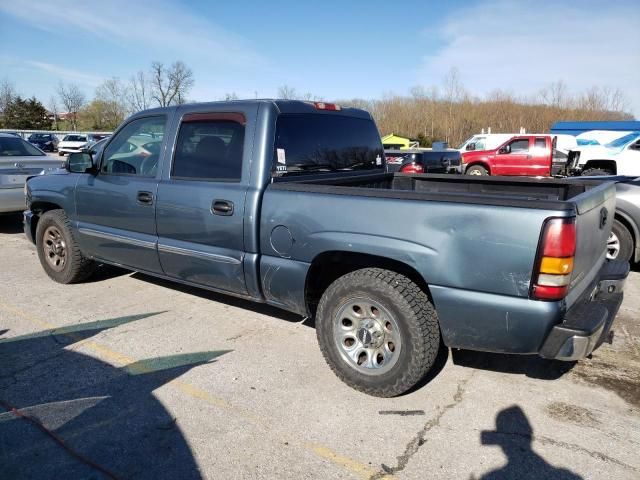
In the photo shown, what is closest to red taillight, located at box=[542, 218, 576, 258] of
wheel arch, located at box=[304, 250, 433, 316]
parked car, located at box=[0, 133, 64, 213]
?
wheel arch, located at box=[304, 250, 433, 316]

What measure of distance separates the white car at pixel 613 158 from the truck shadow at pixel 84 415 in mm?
16486

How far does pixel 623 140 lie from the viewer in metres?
16.6

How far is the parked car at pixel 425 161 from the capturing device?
1609 centimetres

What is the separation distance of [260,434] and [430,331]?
1157mm

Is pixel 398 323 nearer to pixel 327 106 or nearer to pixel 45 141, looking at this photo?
pixel 327 106

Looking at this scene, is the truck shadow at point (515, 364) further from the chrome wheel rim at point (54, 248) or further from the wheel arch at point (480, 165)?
the wheel arch at point (480, 165)

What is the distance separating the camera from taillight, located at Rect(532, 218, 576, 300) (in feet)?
8.07

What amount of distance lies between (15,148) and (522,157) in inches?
650

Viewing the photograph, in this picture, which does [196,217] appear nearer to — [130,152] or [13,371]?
[130,152]

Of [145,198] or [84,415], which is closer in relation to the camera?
[84,415]

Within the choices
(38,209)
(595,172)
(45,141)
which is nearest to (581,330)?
(38,209)

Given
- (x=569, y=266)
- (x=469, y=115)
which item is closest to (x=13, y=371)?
(x=569, y=266)

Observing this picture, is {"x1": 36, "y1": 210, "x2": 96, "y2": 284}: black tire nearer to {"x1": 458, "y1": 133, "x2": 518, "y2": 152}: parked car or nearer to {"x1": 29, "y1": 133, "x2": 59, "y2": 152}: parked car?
{"x1": 458, "y1": 133, "x2": 518, "y2": 152}: parked car

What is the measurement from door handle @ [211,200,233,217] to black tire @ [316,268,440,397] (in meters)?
0.99
